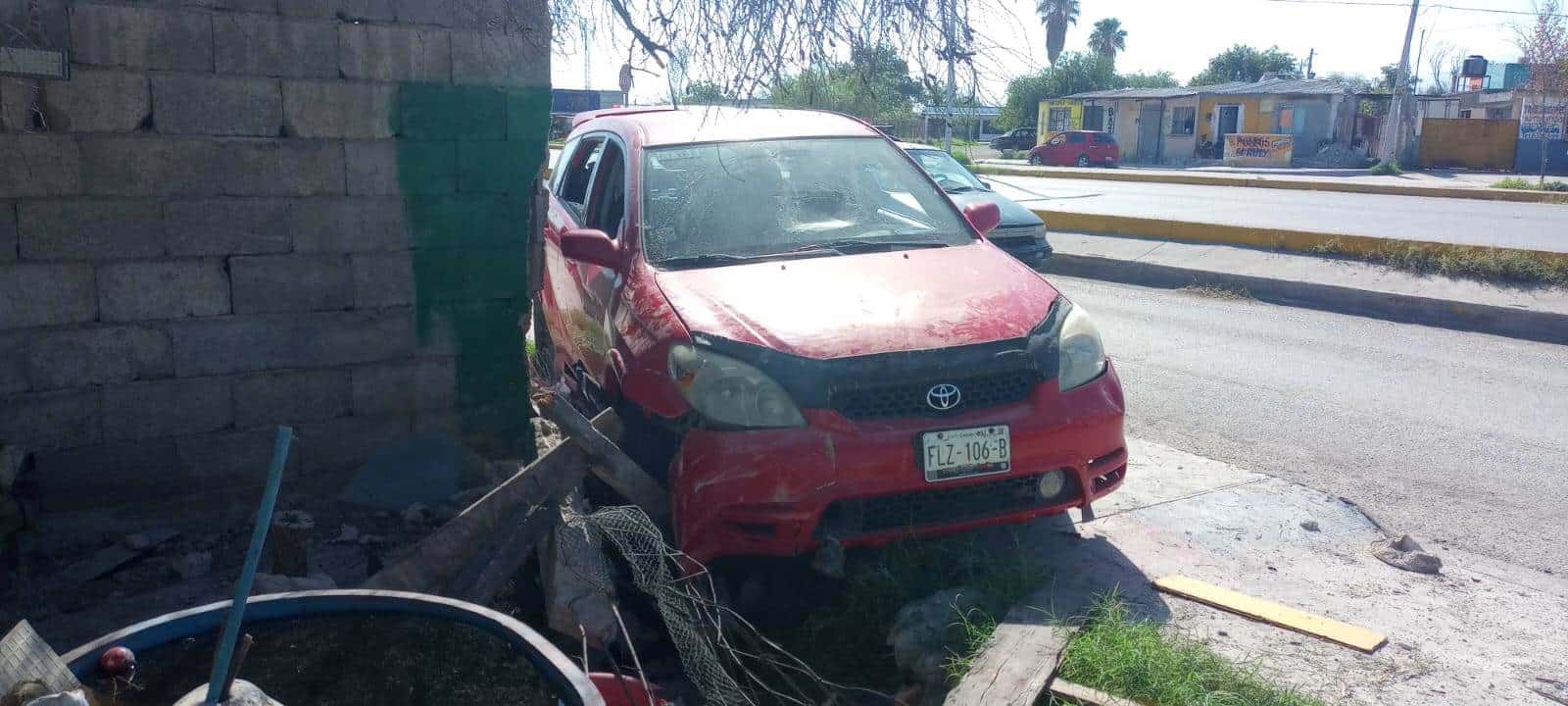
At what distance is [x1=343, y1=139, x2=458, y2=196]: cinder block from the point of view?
16.9 feet

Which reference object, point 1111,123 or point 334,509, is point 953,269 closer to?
point 334,509

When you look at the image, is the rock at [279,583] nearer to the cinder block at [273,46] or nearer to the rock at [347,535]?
the rock at [347,535]

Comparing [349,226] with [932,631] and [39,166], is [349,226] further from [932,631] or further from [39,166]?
[932,631]

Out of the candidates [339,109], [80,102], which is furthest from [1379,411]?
[80,102]

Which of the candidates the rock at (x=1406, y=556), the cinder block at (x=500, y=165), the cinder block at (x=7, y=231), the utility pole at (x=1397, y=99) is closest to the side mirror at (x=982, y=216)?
the cinder block at (x=500, y=165)

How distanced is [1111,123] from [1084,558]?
5249cm

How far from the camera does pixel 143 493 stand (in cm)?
493

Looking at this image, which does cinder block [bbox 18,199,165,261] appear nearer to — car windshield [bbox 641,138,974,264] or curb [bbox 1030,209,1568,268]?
car windshield [bbox 641,138,974,264]

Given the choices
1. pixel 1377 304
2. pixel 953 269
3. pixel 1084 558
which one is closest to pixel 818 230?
pixel 953 269

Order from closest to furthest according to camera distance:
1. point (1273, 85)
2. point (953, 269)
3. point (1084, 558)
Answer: point (1084, 558), point (953, 269), point (1273, 85)

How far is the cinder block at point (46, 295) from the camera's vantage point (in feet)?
14.9

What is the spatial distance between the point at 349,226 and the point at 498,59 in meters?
1.01

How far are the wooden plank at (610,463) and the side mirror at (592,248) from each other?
3.07 ft

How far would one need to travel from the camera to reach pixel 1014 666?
3.46m
